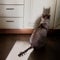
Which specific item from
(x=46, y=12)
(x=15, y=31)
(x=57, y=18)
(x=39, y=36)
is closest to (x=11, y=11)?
(x=15, y=31)

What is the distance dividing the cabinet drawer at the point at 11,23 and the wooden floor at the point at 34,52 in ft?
0.53

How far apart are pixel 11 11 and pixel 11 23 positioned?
22 cm

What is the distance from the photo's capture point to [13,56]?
6.56 ft

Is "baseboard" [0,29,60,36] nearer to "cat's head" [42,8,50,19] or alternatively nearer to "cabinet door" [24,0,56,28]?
"cabinet door" [24,0,56,28]

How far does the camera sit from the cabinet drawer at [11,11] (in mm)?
2371

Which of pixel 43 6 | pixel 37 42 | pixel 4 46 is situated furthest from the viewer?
pixel 43 6

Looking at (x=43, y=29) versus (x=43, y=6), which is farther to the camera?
(x=43, y=6)

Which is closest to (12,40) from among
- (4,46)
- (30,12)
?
(4,46)

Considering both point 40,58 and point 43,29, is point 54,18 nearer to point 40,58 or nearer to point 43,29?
point 43,29

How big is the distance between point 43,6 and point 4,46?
0.90m

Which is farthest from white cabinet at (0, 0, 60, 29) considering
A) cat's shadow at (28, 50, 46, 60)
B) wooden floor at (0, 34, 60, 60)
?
cat's shadow at (28, 50, 46, 60)

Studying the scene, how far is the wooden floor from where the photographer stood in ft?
6.59

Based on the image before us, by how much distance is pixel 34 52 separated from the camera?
6.89ft

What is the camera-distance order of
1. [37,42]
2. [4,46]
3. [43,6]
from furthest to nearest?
[43,6]
[4,46]
[37,42]
